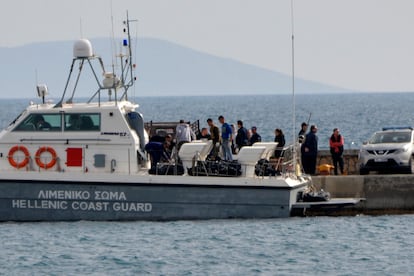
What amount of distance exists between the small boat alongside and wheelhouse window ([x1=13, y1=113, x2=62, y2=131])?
21 millimetres

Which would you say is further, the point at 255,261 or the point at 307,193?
the point at 307,193

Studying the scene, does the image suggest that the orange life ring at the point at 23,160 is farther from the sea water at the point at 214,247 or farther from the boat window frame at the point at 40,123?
the sea water at the point at 214,247

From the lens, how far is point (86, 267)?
2231cm

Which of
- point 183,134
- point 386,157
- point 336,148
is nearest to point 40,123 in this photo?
point 183,134

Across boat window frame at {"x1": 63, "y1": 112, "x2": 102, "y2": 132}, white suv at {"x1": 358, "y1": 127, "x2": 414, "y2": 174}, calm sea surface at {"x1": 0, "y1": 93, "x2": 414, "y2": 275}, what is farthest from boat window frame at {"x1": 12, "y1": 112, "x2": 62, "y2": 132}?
white suv at {"x1": 358, "y1": 127, "x2": 414, "y2": 174}

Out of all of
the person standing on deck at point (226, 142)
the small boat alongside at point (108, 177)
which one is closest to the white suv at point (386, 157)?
the small boat alongside at point (108, 177)

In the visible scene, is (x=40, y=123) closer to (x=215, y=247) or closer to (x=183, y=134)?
(x=183, y=134)

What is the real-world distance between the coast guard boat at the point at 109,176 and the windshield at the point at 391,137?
433 cm

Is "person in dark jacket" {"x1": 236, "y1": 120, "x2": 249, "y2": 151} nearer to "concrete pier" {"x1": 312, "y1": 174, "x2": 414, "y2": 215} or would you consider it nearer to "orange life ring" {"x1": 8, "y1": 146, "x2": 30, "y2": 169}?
"concrete pier" {"x1": 312, "y1": 174, "x2": 414, "y2": 215}

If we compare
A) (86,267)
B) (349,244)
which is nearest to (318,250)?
(349,244)

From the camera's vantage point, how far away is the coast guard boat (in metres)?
25.4

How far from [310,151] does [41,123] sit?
6.62 m

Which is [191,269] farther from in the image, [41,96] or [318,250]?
[41,96]

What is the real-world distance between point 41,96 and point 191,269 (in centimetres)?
656
